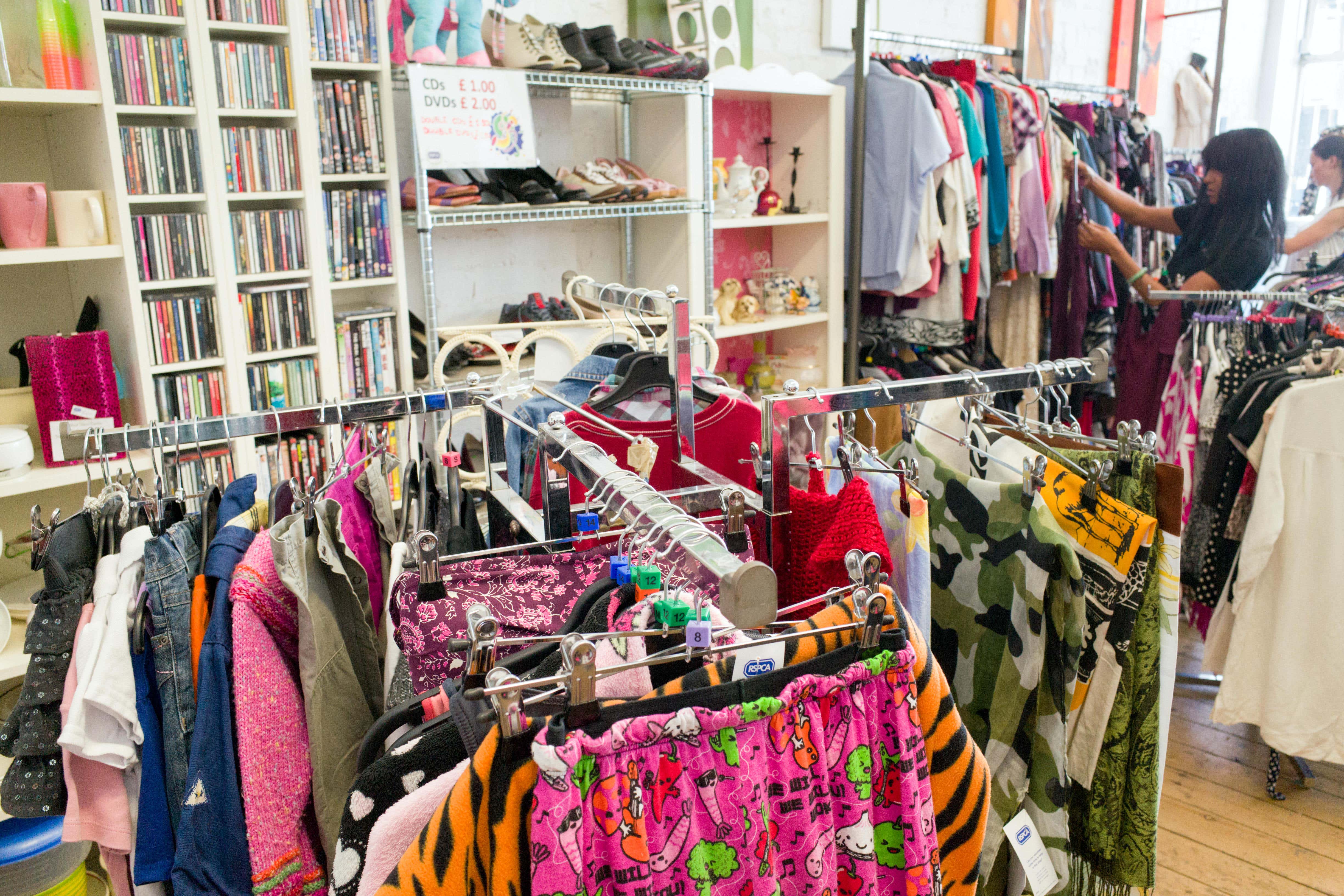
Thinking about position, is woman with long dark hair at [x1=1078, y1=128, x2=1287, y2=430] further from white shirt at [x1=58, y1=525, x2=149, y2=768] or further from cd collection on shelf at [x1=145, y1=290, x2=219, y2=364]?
white shirt at [x1=58, y1=525, x2=149, y2=768]

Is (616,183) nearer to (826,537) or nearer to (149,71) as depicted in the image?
(149,71)

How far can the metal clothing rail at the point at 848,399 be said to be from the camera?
3.83ft

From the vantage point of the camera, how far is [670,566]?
0.83 metres

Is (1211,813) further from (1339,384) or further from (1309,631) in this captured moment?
(1339,384)

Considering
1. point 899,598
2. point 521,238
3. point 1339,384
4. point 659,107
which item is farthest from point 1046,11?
point 899,598

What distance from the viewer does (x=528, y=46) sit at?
2658 mm

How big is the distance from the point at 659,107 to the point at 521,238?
64 centimetres

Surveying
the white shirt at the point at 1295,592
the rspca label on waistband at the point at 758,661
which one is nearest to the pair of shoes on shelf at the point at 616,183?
the white shirt at the point at 1295,592

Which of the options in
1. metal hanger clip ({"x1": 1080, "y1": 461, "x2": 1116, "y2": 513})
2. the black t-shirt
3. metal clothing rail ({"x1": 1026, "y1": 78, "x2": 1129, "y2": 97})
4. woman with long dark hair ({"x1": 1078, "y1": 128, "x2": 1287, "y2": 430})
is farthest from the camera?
metal clothing rail ({"x1": 1026, "y1": 78, "x2": 1129, "y2": 97})

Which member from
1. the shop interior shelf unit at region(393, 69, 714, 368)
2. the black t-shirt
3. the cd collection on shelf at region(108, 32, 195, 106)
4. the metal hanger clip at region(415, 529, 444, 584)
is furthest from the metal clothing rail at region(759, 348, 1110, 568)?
the black t-shirt

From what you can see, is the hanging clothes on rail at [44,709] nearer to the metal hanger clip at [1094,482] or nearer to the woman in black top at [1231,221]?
the metal hanger clip at [1094,482]

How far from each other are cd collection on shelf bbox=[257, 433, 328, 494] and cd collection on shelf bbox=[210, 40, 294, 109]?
866mm

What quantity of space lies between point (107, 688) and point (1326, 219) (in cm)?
422

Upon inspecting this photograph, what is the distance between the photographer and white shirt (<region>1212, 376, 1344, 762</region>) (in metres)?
1.97
